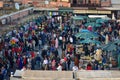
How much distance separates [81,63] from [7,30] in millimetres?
7815

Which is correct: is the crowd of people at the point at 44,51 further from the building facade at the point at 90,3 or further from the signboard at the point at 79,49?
the building facade at the point at 90,3

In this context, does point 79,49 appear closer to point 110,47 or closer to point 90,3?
point 110,47

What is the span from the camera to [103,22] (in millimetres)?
33875

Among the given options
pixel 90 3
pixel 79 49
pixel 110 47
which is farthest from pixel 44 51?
pixel 90 3

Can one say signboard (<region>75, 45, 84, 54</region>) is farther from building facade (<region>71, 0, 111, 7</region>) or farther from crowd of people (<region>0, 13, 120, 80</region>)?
building facade (<region>71, 0, 111, 7</region>)

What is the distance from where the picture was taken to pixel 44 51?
821 inches

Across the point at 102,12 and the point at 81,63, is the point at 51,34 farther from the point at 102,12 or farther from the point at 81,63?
the point at 102,12

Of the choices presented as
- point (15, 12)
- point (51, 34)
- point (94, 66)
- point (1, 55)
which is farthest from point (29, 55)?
point (15, 12)

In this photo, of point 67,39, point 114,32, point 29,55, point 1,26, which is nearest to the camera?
point 29,55

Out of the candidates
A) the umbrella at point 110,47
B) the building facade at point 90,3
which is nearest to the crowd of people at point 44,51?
the umbrella at point 110,47

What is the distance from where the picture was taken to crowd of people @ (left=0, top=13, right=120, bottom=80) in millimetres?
18469

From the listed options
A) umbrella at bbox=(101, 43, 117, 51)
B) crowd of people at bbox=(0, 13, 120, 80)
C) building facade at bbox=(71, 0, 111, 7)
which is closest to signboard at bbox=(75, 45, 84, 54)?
crowd of people at bbox=(0, 13, 120, 80)

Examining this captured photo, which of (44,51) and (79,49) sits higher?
(44,51)

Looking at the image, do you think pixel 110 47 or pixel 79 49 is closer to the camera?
pixel 110 47
